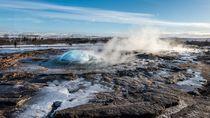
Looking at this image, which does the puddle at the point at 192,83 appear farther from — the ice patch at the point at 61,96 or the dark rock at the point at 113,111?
the dark rock at the point at 113,111

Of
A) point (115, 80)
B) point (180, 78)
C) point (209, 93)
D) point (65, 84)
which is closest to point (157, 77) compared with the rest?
point (180, 78)

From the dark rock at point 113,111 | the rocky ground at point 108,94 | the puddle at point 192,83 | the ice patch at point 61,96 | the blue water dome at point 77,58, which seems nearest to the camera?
the dark rock at point 113,111

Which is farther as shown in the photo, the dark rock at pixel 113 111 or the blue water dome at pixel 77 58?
the blue water dome at pixel 77 58

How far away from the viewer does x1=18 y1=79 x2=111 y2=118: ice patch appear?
8695mm

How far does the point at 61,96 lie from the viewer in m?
10.3

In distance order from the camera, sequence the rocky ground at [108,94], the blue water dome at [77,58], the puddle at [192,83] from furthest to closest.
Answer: the blue water dome at [77,58], the puddle at [192,83], the rocky ground at [108,94]

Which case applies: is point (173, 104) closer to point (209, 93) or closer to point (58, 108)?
point (209, 93)

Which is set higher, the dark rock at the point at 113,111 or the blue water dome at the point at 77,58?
the blue water dome at the point at 77,58

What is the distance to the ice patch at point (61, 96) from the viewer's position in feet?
28.5

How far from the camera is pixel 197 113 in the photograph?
28.9ft

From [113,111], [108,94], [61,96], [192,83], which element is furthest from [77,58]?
[113,111]

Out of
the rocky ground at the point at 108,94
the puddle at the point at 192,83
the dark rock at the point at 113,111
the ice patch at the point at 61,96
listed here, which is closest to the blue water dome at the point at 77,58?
the rocky ground at the point at 108,94

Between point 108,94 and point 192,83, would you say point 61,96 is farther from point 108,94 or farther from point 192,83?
point 192,83

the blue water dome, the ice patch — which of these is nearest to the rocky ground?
the ice patch
